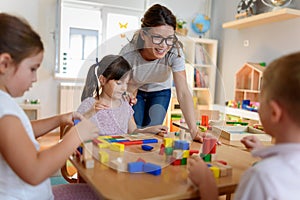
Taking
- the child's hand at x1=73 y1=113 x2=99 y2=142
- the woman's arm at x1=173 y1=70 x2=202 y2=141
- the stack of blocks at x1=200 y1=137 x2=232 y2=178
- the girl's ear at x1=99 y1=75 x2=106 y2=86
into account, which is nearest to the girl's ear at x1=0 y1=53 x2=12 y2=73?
the child's hand at x1=73 y1=113 x2=99 y2=142

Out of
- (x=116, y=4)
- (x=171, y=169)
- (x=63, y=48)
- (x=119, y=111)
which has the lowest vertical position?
(x=171, y=169)

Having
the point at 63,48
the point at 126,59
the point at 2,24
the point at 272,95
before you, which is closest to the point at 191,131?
the point at 126,59

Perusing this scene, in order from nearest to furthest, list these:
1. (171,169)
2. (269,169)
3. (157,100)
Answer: (269,169) < (171,169) < (157,100)

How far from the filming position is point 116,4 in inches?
140

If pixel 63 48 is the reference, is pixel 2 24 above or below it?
below

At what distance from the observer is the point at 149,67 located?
1154 mm

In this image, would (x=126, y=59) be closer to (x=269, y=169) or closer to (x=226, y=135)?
(x=226, y=135)

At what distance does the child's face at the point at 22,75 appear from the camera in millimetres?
637

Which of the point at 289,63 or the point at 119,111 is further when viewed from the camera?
the point at 119,111

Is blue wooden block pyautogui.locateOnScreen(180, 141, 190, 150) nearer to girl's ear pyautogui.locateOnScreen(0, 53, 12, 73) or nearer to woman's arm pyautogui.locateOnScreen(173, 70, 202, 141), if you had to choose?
woman's arm pyautogui.locateOnScreen(173, 70, 202, 141)

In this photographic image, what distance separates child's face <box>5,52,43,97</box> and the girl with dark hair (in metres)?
0.25

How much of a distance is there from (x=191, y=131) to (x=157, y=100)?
43cm

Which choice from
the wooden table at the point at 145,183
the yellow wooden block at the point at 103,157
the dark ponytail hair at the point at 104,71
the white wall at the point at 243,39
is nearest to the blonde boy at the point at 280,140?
the wooden table at the point at 145,183

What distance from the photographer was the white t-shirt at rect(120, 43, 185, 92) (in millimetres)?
1067
